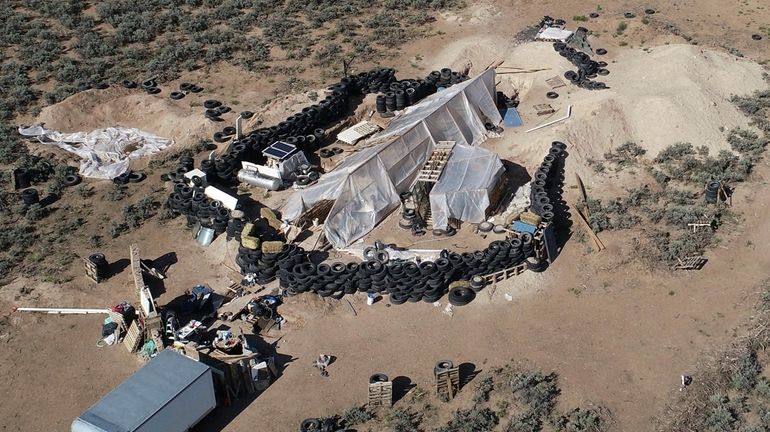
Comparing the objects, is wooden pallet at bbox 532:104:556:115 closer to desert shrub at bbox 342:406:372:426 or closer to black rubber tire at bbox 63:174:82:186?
desert shrub at bbox 342:406:372:426

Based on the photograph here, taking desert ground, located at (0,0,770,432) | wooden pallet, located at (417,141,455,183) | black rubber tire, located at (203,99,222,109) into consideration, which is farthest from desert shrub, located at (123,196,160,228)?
wooden pallet, located at (417,141,455,183)

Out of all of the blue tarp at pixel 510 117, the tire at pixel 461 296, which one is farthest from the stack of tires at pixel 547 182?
the tire at pixel 461 296

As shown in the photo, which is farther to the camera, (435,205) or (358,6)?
(358,6)

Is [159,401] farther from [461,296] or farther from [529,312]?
[529,312]

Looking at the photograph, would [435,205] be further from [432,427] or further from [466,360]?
[432,427]

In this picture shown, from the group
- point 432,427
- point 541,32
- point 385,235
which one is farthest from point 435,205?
point 541,32

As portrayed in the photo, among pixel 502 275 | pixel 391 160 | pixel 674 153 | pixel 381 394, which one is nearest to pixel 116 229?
pixel 391 160

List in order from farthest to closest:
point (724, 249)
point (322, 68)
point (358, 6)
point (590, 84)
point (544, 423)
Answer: point (358, 6), point (322, 68), point (590, 84), point (724, 249), point (544, 423)
